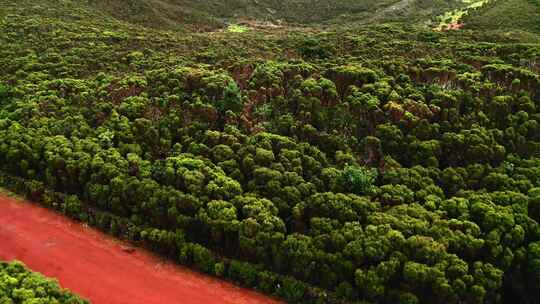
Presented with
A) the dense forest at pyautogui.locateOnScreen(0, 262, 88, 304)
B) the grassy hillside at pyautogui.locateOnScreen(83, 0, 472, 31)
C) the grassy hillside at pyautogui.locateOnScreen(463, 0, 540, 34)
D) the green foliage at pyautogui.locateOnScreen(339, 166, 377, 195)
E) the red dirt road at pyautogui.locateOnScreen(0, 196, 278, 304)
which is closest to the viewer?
the dense forest at pyautogui.locateOnScreen(0, 262, 88, 304)

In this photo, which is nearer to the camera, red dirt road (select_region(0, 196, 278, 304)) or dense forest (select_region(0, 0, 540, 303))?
dense forest (select_region(0, 0, 540, 303))

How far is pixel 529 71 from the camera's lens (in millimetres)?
35750

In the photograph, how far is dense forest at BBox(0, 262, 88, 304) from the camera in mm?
20531

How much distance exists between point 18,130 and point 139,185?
9.84 metres

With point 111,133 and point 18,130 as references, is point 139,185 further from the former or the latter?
point 18,130

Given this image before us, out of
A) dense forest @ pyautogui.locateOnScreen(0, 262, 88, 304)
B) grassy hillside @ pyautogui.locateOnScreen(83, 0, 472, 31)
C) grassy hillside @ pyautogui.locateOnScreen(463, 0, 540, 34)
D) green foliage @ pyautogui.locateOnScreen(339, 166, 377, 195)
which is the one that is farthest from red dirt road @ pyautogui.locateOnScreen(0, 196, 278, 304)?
grassy hillside @ pyautogui.locateOnScreen(463, 0, 540, 34)

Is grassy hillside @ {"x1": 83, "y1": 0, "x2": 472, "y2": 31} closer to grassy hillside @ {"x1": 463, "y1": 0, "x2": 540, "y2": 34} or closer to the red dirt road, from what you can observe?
grassy hillside @ {"x1": 463, "y1": 0, "x2": 540, "y2": 34}

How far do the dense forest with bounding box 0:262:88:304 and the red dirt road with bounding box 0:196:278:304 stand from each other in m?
2.84

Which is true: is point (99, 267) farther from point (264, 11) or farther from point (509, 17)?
point (264, 11)

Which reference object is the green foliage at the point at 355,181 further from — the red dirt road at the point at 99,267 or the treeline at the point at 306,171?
the red dirt road at the point at 99,267

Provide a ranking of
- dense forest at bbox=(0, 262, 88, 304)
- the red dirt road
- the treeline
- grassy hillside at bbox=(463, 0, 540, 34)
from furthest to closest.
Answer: grassy hillside at bbox=(463, 0, 540, 34)
the red dirt road
the treeline
dense forest at bbox=(0, 262, 88, 304)

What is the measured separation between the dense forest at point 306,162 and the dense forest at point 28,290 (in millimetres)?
5961

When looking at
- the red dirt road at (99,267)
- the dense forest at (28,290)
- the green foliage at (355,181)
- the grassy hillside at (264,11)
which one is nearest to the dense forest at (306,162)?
the green foliage at (355,181)

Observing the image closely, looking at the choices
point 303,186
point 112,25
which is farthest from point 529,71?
point 112,25
